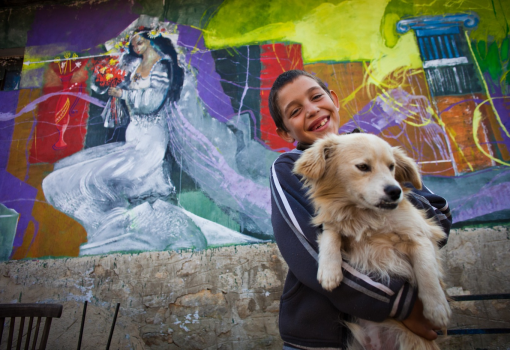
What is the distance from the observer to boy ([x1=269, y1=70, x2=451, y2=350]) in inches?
39.4

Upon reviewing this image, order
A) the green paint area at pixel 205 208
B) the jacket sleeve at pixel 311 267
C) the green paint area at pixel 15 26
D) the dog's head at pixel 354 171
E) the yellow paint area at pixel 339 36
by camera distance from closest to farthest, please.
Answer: the jacket sleeve at pixel 311 267 < the dog's head at pixel 354 171 < the green paint area at pixel 205 208 < the yellow paint area at pixel 339 36 < the green paint area at pixel 15 26

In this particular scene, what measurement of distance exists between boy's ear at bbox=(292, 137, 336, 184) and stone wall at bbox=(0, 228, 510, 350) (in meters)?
2.22

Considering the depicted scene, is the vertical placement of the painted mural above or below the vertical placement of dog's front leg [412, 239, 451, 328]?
above

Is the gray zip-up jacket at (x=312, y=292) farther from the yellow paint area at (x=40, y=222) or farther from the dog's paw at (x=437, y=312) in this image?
the yellow paint area at (x=40, y=222)

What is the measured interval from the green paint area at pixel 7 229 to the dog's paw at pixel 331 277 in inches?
178

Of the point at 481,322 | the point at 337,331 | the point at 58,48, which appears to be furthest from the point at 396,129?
the point at 58,48

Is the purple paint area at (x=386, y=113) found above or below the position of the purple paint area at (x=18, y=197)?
above

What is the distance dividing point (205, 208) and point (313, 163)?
261 cm

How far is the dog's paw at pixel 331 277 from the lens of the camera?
3.38 feet

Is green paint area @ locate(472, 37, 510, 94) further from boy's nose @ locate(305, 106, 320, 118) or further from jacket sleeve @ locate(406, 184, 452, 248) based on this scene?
boy's nose @ locate(305, 106, 320, 118)

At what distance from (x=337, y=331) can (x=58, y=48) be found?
18.3 ft

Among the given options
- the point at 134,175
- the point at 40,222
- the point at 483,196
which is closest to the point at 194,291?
the point at 134,175

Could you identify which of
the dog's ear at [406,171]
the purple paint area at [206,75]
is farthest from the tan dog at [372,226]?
the purple paint area at [206,75]

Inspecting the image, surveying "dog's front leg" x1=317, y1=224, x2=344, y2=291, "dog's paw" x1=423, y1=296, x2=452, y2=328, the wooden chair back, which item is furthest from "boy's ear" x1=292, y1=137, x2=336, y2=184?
the wooden chair back
